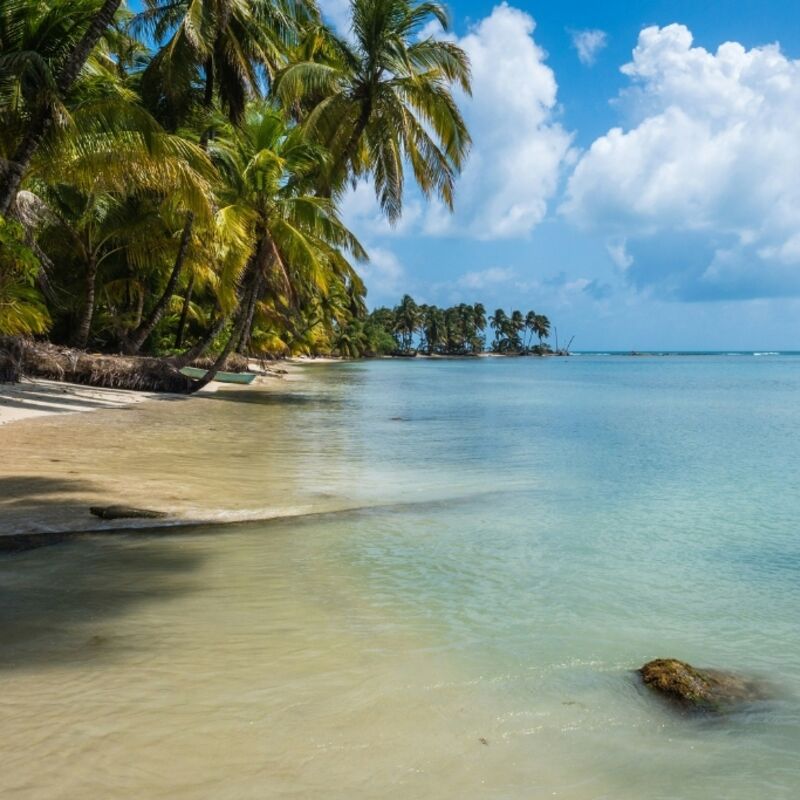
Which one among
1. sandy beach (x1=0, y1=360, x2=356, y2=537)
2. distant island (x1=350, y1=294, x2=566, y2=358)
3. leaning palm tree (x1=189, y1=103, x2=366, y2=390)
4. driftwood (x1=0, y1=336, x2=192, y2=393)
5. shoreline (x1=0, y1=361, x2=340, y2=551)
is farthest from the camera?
distant island (x1=350, y1=294, x2=566, y2=358)

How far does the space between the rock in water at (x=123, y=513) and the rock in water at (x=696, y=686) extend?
13.9ft

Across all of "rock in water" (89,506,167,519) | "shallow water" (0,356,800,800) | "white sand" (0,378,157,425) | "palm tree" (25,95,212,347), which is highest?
"palm tree" (25,95,212,347)

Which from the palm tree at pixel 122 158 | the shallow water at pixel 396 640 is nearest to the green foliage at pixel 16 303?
the palm tree at pixel 122 158

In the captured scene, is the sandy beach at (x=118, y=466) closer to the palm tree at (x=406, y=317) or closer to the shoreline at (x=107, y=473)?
the shoreline at (x=107, y=473)

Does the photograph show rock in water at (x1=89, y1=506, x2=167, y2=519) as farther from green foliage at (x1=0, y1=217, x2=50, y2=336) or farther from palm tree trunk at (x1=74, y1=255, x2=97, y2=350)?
palm tree trunk at (x1=74, y1=255, x2=97, y2=350)

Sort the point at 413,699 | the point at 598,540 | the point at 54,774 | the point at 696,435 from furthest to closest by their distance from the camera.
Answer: the point at 696,435, the point at 598,540, the point at 413,699, the point at 54,774

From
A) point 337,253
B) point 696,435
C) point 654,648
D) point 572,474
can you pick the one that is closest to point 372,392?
point 337,253

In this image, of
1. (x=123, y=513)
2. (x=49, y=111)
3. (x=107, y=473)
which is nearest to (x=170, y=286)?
(x=49, y=111)

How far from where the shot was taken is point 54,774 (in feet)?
8.86

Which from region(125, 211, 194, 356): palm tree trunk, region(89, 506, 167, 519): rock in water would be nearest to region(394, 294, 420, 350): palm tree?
region(125, 211, 194, 356): palm tree trunk

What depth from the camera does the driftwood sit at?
1833cm

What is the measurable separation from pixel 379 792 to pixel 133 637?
6.07 feet

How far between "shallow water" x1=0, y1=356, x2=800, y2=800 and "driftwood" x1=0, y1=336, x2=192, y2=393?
9.98m

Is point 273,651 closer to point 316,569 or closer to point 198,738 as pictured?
point 198,738
